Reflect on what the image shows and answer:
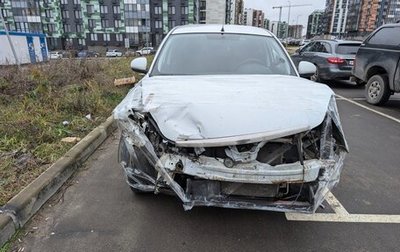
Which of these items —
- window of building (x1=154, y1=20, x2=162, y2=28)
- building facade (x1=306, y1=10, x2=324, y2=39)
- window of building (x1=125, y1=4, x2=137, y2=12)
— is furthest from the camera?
building facade (x1=306, y1=10, x2=324, y2=39)

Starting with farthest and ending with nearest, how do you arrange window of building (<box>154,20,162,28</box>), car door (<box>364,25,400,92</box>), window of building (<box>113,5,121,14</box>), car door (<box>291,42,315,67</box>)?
window of building (<box>154,20,162,28</box>) → window of building (<box>113,5,121,14</box>) → car door (<box>291,42,315,67</box>) → car door (<box>364,25,400,92</box>)

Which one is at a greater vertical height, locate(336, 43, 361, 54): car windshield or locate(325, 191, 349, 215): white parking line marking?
locate(336, 43, 361, 54): car windshield

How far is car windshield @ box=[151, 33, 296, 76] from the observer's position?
3439 millimetres

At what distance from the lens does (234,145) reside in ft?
6.97

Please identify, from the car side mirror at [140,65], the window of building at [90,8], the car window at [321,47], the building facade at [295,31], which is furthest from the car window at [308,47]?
the building facade at [295,31]

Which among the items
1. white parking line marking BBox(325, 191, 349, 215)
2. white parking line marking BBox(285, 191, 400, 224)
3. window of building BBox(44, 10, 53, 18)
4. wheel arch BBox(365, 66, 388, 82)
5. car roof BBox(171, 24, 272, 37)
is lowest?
white parking line marking BBox(325, 191, 349, 215)

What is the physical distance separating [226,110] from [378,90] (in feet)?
22.3

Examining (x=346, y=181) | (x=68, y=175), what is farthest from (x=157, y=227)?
(x=346, y=181)

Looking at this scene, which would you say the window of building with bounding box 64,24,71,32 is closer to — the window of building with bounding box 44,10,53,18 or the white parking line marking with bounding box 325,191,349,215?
the window of building with bounding box 44,10,53,18

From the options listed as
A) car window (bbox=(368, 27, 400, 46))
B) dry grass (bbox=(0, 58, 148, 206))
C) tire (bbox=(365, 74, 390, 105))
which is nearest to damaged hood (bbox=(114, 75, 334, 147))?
dry grass (bbox=(0, 58, 148, 206))

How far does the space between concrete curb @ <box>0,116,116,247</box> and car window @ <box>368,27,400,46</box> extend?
22.4 ft

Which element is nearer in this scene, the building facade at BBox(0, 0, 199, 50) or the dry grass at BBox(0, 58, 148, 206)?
the dry grass at BBox(0, 58, 148, 206)

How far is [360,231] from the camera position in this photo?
104 inches

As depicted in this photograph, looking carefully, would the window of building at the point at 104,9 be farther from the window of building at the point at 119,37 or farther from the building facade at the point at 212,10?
the building facade at the point at 212,10
